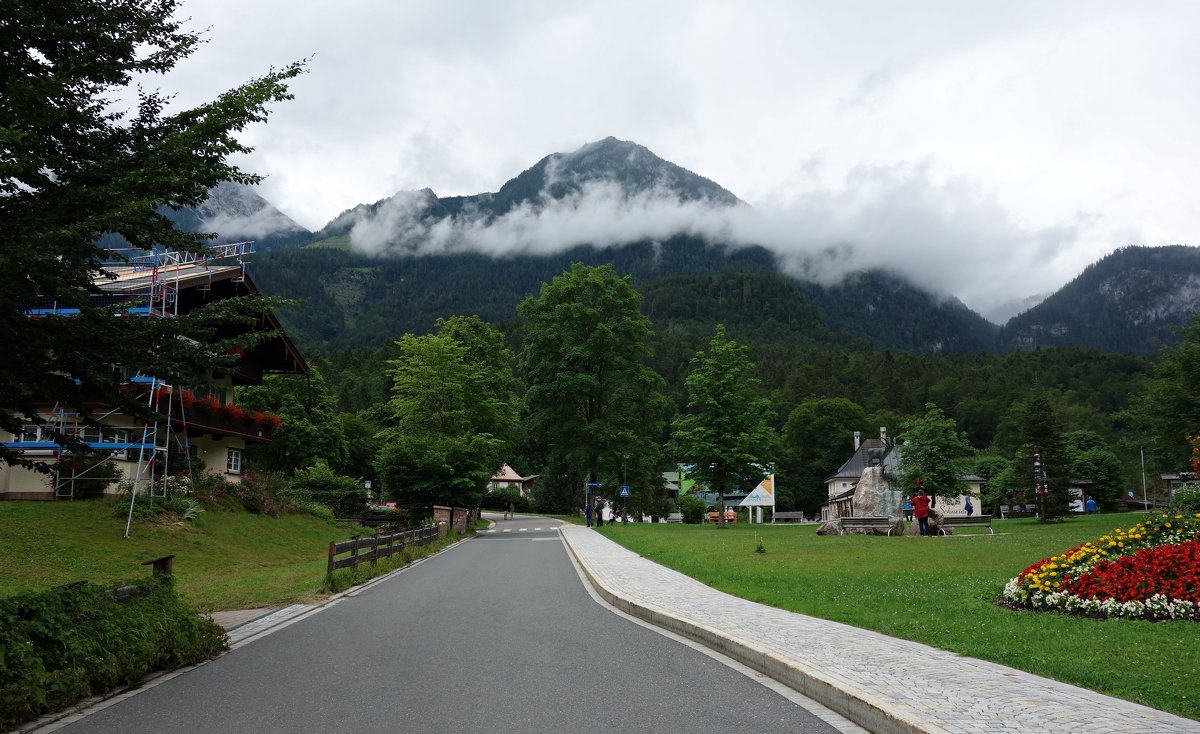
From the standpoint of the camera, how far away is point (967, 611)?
1089cm

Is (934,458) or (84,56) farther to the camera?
(934,458)

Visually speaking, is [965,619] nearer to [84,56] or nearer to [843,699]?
[843,699]

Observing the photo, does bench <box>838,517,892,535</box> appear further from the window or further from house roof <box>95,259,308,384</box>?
the window

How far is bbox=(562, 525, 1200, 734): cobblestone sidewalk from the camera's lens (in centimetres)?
549

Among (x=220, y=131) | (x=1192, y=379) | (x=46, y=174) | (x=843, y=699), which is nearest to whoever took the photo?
(x=843, y=699)

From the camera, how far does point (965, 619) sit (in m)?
10.2

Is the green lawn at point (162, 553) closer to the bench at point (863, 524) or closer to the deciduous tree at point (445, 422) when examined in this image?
the deciduous tree at point (445, 422)

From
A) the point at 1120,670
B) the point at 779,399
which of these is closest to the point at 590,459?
the point at 1120,670

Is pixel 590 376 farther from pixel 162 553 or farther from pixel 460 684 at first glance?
pixel 460 684

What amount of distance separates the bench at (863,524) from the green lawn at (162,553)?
70.1 feet

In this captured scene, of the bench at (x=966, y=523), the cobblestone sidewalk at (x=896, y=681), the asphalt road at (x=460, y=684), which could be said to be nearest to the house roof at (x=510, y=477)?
the bench at (x=966, y=523)

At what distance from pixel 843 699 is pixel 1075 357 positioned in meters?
136

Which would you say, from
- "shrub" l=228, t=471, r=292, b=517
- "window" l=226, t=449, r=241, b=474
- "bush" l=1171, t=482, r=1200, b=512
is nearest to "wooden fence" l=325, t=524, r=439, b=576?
"shrub" l=228, t=471, r=292, b=517

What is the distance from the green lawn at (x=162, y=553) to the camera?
1755cm
